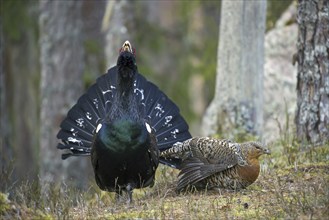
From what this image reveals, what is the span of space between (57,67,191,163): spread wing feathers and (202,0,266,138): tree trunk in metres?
1.62

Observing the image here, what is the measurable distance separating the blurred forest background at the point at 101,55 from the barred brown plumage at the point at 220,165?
12.6ft

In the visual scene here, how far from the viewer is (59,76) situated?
15820 mm

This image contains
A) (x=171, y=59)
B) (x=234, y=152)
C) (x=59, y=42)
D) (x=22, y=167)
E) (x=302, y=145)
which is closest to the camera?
(x=234, y=152)

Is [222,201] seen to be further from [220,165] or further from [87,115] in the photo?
[87,115]

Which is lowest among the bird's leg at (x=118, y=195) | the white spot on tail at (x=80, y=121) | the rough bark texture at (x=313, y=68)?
the bird's leg at (x=118, y=195)

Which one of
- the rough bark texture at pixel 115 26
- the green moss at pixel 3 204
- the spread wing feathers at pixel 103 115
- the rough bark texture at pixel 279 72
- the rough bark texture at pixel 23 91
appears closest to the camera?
the green moss at pixel 3 204

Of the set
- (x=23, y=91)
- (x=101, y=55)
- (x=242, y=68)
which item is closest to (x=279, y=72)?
(x=242, y=68)

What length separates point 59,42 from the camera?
1554 centimetres

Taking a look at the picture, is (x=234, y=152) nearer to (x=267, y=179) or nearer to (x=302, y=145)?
(x=267, y=179)

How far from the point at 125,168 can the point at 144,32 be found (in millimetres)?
10274

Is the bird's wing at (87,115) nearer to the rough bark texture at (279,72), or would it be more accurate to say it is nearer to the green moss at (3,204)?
the green moss at (3,204)

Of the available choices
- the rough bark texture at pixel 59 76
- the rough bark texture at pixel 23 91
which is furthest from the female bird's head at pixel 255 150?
the rough bark texture at pixel 23 91

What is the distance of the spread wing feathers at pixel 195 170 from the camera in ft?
23.9

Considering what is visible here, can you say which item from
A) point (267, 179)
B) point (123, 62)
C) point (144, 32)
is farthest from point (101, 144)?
point (144, 32)
